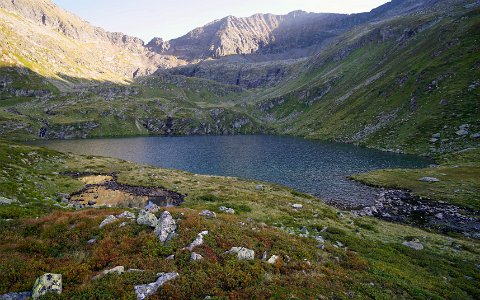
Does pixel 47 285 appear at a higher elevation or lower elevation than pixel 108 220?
higher

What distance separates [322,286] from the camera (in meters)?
16.0

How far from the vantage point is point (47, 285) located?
12.6m

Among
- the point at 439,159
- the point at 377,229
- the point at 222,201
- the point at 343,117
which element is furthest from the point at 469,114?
the point at 222,201

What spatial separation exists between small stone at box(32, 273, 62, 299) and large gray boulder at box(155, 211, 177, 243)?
21.0 feet

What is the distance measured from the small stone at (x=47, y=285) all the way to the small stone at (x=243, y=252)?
9250mm

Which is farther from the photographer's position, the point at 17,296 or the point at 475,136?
the point at 475,136

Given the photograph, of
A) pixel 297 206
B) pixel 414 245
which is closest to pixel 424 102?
pixel 297 206

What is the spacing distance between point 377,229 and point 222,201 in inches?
935

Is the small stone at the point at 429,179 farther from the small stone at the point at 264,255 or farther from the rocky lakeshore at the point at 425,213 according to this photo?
the small stone at the point at 264,255

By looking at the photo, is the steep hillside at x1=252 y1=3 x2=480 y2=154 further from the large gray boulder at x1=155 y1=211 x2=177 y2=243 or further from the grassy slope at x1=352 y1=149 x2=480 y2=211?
the large gray boulder at x1=155 y1=211 x2=177 y2=243

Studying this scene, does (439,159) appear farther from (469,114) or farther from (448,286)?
(448,286)

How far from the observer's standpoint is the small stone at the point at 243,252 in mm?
17375

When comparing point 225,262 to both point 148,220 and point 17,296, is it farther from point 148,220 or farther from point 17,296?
point 17,296

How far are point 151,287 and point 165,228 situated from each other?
6.12 m
